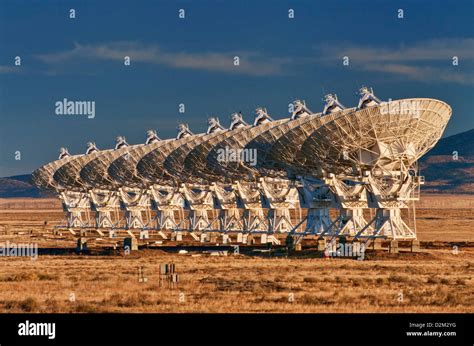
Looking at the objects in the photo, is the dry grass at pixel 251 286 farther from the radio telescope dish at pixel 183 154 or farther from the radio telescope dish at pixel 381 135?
the radio telescope dish at pixel 183 154

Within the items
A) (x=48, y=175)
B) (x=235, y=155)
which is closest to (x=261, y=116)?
(x=235, y=155)

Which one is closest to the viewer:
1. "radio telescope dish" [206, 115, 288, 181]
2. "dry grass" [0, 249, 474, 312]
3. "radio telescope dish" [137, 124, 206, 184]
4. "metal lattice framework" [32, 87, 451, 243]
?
"dry grass" [0, 249, 474, 312]

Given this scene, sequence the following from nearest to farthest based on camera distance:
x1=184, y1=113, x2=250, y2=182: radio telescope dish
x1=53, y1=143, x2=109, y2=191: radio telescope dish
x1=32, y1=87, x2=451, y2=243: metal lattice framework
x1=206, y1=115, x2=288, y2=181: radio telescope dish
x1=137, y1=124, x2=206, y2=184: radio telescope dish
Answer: x1=32, y1=87, x2=451, y2=243: metal lattice framework < x1=206, y1=115, x2=288, y2=181: radio telescope dish < x1=184, y1=113, x2=250, y2=182: radio telescope dish < x1=137, y1=124, x2=206, y2=184: radio telescope dish < x1=53, y1=143, x2=109, y2=191: radio telescope dish

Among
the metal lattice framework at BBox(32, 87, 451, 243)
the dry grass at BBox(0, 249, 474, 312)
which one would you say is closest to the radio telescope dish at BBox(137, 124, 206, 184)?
the metal lattice framework at BBox(32, 87, 451, 243)

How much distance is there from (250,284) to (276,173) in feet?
126

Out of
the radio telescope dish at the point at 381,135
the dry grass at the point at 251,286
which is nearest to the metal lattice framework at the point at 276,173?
the radio telescope dish at the point at 381,135

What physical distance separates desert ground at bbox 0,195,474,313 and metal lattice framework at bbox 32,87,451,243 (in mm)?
5449

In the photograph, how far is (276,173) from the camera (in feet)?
253

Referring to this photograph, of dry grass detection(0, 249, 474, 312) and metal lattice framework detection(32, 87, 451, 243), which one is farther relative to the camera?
metal lattice framework detection(32, 87, 451, 243)

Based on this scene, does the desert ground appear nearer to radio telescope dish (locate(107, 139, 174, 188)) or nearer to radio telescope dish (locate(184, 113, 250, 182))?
radio telescope dish (locate(184, 113, 250, 182))

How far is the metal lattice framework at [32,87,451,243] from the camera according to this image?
59219mm

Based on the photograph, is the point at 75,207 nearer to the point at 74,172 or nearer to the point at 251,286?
the point at 74,172

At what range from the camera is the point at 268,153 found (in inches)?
2702
